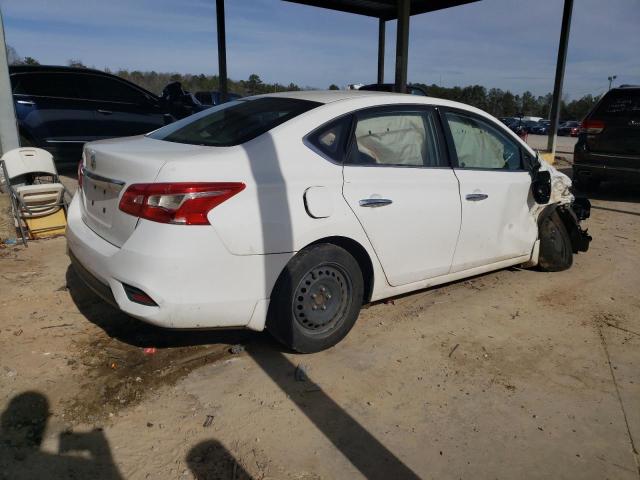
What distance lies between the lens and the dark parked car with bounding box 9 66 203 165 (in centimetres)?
796

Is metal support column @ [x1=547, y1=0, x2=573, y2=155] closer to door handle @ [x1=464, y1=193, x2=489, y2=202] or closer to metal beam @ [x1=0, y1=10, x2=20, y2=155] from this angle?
door handle @ [x1=464, y1=193, x2=489, y2=202]

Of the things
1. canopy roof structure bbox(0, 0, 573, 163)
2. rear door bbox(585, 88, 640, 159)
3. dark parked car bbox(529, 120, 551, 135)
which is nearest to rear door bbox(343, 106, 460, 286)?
rear door bbox(585, 88, 640, 159)

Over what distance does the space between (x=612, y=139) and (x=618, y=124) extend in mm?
235

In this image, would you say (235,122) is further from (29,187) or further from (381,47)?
(381,47)

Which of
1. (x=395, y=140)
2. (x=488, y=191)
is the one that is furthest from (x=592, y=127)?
(x=395, y=140)

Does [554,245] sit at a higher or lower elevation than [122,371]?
higher

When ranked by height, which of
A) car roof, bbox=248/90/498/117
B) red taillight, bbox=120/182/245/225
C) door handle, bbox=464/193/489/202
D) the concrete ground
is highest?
car roof, bbox=248/90/498/117

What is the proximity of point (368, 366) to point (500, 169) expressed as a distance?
2.02m

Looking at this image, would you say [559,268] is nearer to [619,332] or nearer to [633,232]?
[619,332]

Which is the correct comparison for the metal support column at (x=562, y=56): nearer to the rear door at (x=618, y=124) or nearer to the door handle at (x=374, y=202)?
the rear door at (x=618, y=124)

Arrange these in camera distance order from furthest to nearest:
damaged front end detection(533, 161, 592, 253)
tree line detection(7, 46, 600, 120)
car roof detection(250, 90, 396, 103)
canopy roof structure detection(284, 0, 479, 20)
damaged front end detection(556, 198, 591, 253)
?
tree line detection(7, 46, 600, 120)
canopy roof structure detection(284, 0, 479, 20)
damaged front end detection(556, 198, 591, 253)
damaged front end detection(533, 161, 592, 253)
car roof detection(250, 90, 396, 103)

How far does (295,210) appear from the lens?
2.85 meters

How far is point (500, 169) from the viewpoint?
13.5 ft

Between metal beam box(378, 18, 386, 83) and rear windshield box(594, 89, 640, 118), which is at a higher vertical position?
metal beam box(378, 18, 386, 83)
